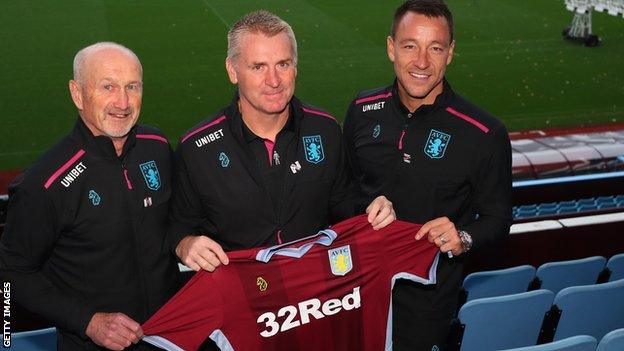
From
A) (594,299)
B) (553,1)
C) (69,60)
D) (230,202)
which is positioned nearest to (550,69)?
(553,1)

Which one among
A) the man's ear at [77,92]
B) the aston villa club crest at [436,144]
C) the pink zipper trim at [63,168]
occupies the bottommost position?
the aston villa club crest at [436,144]

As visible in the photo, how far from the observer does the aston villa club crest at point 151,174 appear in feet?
10.4

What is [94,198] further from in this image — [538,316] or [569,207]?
[569,207]

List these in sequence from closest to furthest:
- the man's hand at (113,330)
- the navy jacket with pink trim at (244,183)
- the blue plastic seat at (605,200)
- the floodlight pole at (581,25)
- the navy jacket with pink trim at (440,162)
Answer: the man's hand at (113,330), the navy jacket with pink trim at (244,183), the navy jacket with pink trim at (440,162), the blue plastic seat at (605,200), the floodlight pole at (581,25)

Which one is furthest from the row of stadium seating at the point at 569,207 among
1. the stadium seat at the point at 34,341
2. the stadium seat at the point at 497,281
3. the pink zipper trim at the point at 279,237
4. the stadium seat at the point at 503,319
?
the stadium seat at the point at 34,341

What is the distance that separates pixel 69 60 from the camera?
624 inches

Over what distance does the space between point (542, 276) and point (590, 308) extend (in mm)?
619

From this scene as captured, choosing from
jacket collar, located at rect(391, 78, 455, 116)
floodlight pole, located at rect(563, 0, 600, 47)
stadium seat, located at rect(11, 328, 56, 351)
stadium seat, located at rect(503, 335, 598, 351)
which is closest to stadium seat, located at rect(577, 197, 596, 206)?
jacket collar, located at rect(391, 78, 455, 116)

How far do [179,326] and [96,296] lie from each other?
473 mm

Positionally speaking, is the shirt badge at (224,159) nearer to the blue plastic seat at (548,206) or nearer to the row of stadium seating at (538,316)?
the row of stadium seating at (538,316)

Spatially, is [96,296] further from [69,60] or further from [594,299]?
[69,60]

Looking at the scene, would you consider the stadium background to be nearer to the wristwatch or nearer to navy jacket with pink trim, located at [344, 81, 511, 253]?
navy jacket with pink trim, located at [344, 81, 511, 253]

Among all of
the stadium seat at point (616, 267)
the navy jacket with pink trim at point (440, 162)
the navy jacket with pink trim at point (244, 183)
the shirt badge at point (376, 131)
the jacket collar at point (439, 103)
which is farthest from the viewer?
→ the stadium seat at point (616, 267)

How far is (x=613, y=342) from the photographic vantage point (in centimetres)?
302
